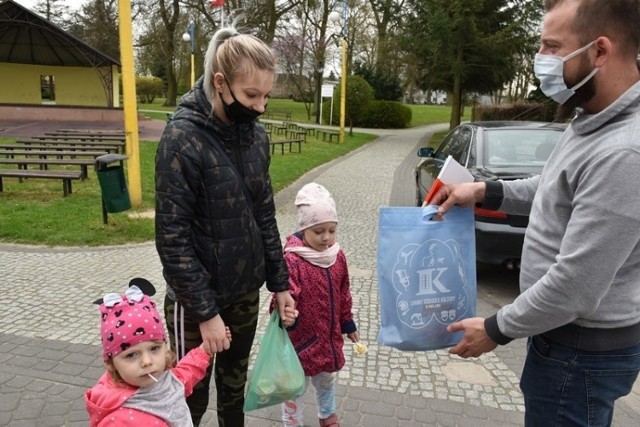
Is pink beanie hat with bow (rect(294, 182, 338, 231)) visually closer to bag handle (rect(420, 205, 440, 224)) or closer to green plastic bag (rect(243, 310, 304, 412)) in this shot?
green plastic bag (rect(243, 310, 304, 412))

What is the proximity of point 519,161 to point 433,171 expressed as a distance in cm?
156

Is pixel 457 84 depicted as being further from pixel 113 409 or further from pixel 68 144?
pixel 113 409

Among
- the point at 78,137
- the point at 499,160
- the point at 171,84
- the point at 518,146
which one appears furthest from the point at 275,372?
the point at 171,84

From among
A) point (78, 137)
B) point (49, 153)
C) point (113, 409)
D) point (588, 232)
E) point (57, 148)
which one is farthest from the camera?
point (78, 137)

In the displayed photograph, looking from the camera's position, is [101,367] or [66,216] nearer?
[101,367]

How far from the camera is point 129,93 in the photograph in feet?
25.3

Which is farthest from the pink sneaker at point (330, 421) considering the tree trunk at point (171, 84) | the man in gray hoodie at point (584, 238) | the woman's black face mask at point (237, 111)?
the tree trunk at point (171, 84)

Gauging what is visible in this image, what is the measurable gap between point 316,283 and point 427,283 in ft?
2.58

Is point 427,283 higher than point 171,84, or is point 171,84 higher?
point 171,84

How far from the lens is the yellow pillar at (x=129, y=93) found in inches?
294

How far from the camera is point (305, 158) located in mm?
16094

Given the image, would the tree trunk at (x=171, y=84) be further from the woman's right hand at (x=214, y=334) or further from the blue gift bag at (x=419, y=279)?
the blue gift bag at (x=419, y=279)

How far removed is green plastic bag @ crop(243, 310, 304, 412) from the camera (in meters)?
2.41

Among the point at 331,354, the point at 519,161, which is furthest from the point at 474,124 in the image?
the point at 331,354
